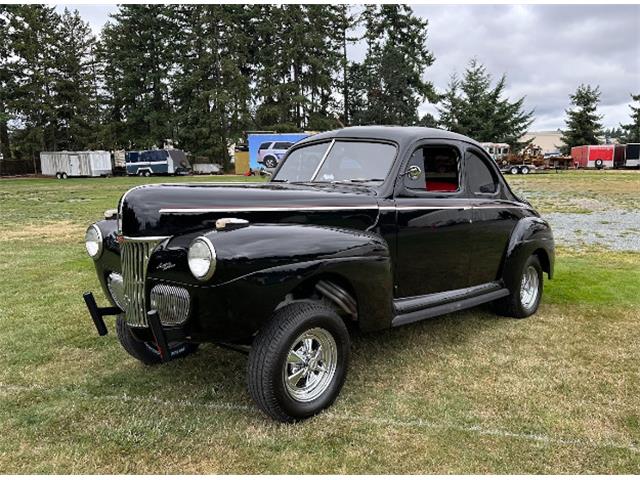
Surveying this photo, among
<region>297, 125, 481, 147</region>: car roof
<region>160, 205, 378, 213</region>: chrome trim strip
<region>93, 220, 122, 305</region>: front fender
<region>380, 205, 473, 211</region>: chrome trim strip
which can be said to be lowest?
<region>93, 220, 122, 305</region>: front fender

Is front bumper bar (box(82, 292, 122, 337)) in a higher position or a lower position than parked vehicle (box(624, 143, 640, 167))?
lower

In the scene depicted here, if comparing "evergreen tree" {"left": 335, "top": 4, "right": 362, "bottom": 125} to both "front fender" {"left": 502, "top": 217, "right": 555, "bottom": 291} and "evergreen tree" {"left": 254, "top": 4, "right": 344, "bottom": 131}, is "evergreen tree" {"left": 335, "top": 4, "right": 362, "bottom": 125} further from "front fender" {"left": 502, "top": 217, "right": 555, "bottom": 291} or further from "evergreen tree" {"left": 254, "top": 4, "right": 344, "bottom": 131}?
"front fender" {"left": 502, "top": 217, "right": 555, "bottom": 291}

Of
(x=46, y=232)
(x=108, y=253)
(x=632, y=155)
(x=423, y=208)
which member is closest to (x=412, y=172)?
(x=423, y=208)

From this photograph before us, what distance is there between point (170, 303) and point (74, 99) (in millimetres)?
50490

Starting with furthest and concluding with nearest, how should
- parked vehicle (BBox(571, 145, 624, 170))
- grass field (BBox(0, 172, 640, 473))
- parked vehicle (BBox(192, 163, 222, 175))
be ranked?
parked vehicle (BBox(571, 145, 624, 170))
parked vehicle (BBox(192, 163, 222, 175))
grass field (BBox(0, 172, 640, 473))

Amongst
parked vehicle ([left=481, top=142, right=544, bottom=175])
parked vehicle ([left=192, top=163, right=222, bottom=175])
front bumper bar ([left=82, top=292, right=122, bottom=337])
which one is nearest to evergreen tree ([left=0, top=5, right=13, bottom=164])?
parked vehicle ([left=192, top=163, right=222, bottom=175])

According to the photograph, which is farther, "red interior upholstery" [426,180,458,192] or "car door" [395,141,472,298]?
"red interior upholstery" [426,180,458,192]

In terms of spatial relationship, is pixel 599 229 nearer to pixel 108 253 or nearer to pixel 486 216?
pixel 486 216

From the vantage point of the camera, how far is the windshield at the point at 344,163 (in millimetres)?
4176

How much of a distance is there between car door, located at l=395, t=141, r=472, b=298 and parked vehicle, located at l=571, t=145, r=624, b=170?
165ft

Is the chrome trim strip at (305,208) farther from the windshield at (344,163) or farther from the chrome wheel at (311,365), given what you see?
the chrome wheel at (311,365)

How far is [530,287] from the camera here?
556 cm

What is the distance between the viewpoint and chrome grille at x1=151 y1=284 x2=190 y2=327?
2.96 m

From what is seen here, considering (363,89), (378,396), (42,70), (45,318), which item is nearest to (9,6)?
(42,70)
